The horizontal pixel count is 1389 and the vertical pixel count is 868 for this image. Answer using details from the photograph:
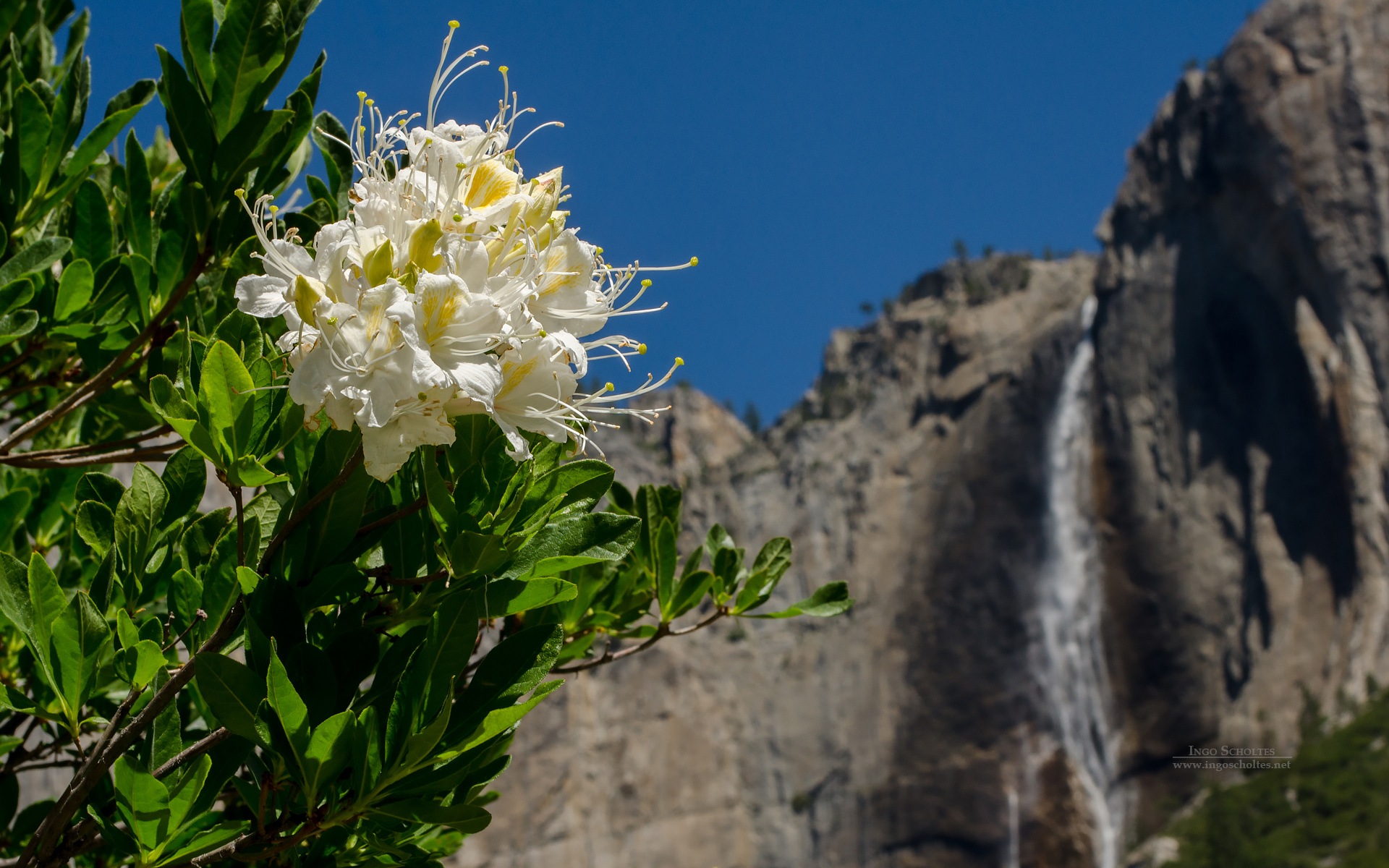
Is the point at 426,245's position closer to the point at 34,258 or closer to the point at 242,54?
the point at 242,54

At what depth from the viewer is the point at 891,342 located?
32.7 meters

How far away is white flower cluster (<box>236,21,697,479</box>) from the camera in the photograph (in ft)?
3.53

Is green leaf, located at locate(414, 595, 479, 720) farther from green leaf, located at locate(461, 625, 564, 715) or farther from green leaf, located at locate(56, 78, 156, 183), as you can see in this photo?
green leaf, located at locate(56, 78, 156, 183)

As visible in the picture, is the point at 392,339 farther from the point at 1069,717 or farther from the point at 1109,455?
the point at 1109,455

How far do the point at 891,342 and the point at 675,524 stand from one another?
103 feet

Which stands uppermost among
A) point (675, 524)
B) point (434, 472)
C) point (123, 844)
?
point (675, 524)

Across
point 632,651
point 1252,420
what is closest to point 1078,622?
point 1252,420

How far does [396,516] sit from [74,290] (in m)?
0.82

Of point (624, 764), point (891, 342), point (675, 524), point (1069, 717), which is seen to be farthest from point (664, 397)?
point (675, 524)

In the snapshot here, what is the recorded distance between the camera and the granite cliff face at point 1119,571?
2270 cm

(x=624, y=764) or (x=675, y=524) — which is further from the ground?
(x=624, y=764)

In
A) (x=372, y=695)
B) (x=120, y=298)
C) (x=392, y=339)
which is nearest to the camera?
(x=392, y=339)

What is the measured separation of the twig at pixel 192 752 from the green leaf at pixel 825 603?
93cm

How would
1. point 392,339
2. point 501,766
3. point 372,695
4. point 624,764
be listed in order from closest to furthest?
1. point 392,339
2. point 372,695
3. point 501,766
4. point 624,764
